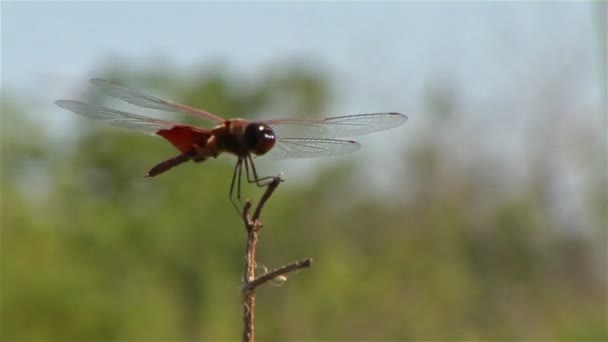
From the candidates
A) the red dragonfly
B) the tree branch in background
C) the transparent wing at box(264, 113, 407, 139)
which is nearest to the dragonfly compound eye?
the red dragonfly

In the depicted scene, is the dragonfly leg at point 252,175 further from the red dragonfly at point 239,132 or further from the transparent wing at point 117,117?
the transparent wing at point 117,117

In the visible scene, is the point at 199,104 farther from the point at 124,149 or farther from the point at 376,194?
the point at 376,194

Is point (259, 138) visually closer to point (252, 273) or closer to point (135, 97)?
point (135, 97)

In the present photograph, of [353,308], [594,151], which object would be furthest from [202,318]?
[594,151]

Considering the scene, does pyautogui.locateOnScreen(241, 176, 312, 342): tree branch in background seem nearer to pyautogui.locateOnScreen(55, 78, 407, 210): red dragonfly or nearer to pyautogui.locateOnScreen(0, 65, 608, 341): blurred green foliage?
pyautogui.locateOnScreen(55, 78, 407, 210): red dragonfly

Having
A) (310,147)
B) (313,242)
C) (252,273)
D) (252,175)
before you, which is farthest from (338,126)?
(313,242)

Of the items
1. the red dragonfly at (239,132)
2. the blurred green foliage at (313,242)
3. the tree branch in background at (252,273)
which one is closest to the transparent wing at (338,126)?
the red dragonfly at (239,132)

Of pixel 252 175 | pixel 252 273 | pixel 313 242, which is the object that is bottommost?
pixel 252 273
